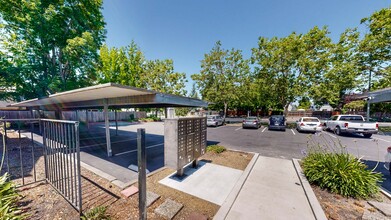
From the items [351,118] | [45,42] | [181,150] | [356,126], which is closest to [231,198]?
[181,150]

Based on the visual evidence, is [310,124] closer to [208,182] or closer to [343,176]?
[343,176]

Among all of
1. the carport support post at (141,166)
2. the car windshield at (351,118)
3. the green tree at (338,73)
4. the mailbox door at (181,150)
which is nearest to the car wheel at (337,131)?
the car windshield at (351,118)

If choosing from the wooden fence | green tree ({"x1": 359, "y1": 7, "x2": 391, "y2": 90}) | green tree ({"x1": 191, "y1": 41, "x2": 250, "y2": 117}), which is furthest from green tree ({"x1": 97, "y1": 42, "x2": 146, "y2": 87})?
green tree ({"x1": 359, "y1": 7, "x2": 391, "y2": 90})

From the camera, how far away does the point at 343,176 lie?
135 inches

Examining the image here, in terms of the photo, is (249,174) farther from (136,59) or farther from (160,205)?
(136,59)

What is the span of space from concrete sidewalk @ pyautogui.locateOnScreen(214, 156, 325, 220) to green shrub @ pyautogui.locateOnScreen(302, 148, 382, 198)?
52 cm

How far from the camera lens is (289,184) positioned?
384cm

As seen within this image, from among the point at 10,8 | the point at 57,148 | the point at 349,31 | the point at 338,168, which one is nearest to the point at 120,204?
the point at 57,148

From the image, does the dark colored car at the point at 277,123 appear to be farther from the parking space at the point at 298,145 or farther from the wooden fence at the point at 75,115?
the wooden fence at the point at 75,115

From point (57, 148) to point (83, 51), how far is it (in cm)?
1071

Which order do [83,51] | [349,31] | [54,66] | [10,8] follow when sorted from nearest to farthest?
[10,8], [83,51], [54,66], [349,31]

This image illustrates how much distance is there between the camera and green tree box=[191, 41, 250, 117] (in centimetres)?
1958

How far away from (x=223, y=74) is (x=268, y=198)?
729 inches

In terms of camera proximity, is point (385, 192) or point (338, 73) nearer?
point (385, 192)
